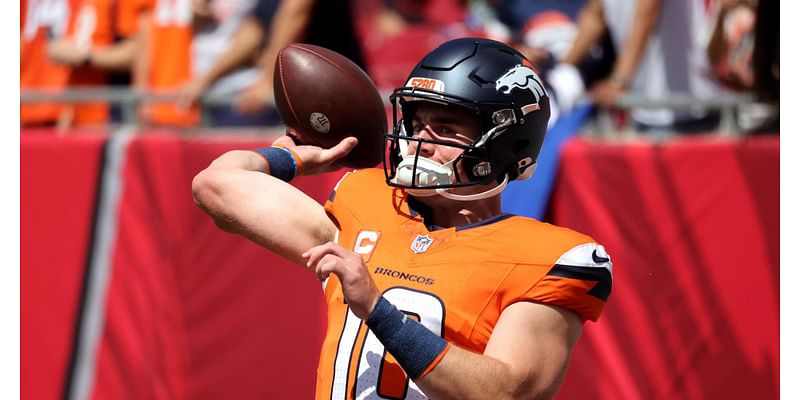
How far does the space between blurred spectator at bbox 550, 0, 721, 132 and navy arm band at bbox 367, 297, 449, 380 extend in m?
2.65

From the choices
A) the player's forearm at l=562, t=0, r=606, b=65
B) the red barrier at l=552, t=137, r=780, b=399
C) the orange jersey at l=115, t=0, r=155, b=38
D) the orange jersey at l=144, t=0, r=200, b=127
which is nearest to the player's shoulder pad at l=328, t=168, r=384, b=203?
the red barrier at l=552, t=137, r=780, b=399

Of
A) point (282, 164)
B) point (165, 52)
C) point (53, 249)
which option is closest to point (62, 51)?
point (165, 52)

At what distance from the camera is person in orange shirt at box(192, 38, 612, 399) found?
237 cm

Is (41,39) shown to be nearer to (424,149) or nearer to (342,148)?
(342,148)

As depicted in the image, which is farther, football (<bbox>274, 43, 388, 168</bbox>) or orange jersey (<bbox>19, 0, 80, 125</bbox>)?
orange jersey (<bbox>19, 0, 80, 125</bbox>)

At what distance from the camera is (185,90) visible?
5855 millimetres

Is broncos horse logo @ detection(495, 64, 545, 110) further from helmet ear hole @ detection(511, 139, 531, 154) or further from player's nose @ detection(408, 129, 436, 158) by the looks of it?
player's nose @ detection(408, 129, 436, 158)

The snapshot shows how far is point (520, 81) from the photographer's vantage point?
8.92 feet

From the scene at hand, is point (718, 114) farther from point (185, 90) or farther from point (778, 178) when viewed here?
point (185, 90)

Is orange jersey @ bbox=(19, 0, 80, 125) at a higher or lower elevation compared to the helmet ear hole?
lower

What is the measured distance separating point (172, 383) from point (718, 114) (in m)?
2.81

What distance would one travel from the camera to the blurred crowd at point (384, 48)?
4.84 metres

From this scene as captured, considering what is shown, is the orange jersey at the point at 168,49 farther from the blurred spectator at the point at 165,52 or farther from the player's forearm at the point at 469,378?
the player's forearm at the point at 469,378

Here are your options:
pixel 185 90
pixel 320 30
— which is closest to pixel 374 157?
pixel 320 30
